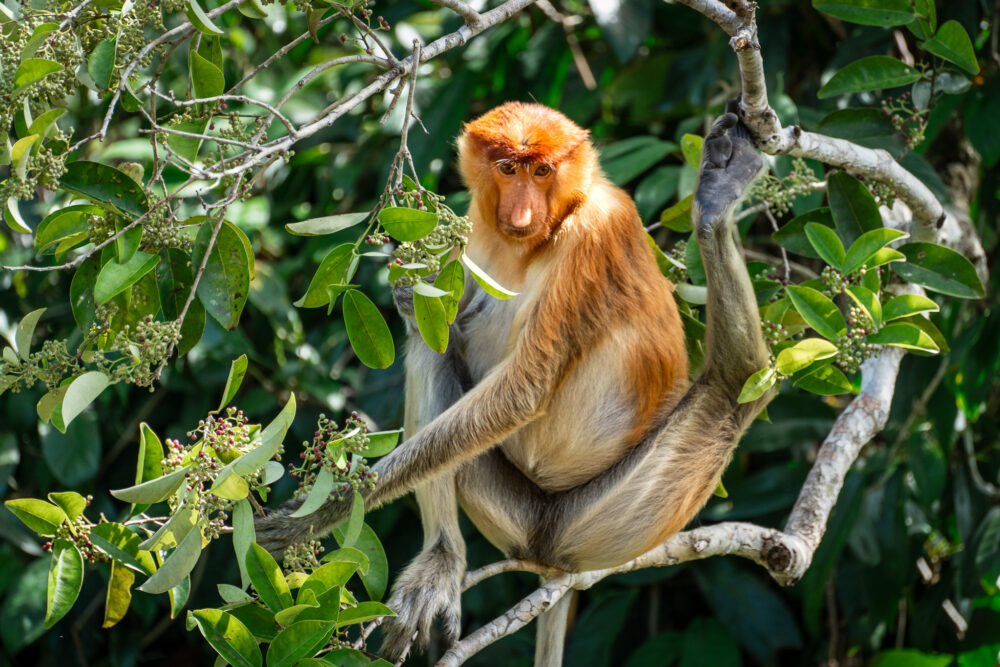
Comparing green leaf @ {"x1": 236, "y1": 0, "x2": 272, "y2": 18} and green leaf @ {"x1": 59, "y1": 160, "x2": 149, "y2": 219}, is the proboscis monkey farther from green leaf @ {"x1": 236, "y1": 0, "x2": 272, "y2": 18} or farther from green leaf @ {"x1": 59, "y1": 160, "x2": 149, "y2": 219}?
green leaf @ {"x1": 59, "y1": 160, "x2": 149, "y2": 219}

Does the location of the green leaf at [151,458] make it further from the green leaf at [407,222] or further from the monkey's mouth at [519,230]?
the monkey's mouth at [519,230]

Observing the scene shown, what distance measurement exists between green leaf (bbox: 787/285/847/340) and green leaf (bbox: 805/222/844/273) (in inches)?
6.3

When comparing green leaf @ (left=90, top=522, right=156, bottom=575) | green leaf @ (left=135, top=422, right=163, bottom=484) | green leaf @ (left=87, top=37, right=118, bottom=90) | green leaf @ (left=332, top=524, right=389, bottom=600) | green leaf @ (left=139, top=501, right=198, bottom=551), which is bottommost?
green leaf @ (left=332, top=524, right=389, bottom=600)

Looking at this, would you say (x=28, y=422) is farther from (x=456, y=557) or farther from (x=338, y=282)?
(x=338, y=282)

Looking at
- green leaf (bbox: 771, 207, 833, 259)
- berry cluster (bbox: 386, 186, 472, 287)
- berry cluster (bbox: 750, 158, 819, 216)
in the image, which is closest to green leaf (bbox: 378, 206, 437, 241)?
berry cluster (bbox: 386, 186, 472, 287)

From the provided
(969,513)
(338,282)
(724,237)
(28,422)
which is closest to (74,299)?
(338,282)

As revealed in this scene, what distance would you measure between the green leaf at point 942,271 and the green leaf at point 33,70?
2394 millimetres

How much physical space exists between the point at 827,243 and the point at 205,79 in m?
1.61

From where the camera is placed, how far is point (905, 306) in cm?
256

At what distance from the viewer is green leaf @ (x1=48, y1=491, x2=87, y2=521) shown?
6.73ft

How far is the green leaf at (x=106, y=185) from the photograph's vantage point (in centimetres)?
226

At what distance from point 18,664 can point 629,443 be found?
15.2 feet

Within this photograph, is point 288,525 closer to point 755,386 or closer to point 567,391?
point 567,391

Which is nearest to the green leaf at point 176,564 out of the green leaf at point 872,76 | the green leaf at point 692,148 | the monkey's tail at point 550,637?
the monkey's tail at point 550,637
